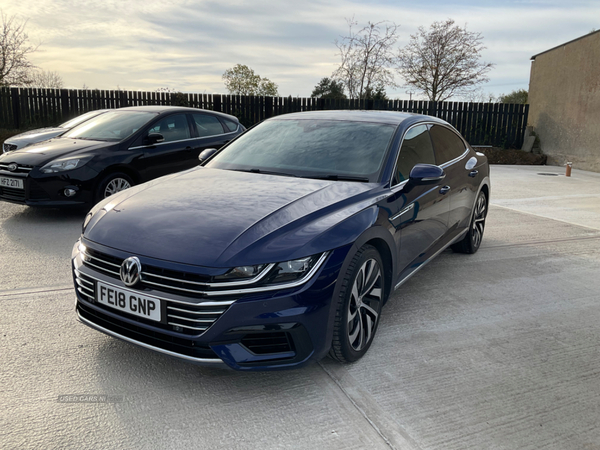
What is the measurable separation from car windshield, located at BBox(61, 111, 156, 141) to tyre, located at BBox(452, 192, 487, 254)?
4.70m

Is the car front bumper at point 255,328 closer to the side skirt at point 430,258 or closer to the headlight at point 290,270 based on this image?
the headlight at point 290,270

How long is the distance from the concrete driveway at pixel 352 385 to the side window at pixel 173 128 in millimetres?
3328

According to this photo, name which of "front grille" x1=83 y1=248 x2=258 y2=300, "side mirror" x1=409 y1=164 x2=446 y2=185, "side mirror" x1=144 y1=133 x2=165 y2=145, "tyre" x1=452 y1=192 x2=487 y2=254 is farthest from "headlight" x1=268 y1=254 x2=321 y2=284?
"side mirror" x1=144 y1=133 x2=165 y2=145

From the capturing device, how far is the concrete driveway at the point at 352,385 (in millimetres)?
2367

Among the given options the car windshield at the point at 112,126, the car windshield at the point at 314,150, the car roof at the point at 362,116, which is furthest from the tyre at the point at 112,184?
the car roof at the point at 362,116

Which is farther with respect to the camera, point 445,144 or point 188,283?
point 445,144

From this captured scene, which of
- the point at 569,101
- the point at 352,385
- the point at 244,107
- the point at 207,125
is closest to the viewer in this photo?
the point at 352,385

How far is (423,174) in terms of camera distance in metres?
3.57

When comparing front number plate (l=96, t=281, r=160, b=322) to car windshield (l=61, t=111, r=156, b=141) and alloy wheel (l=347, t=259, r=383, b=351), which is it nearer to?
alloy wheel (l=347, t=259, r=383, b=351)

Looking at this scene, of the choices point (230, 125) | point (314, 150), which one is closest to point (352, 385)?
point (314, 150)

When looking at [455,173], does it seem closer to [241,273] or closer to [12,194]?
[241,273]

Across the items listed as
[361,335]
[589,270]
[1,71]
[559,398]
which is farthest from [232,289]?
[1,71]

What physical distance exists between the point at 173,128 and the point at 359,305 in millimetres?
5474

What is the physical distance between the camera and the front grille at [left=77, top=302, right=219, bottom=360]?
247 cm
